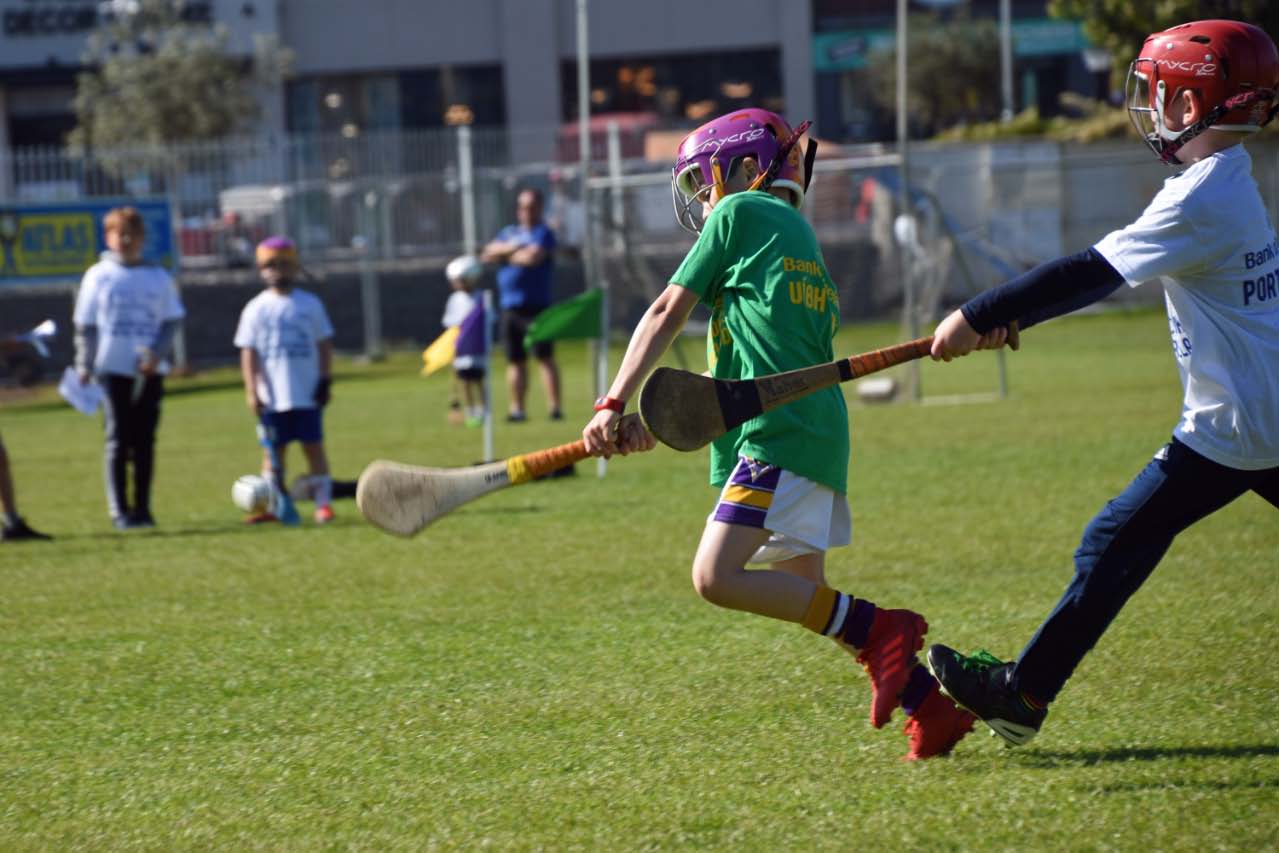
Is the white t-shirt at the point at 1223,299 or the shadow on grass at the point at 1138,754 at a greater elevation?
the white t-shirt at the point at 1223,299

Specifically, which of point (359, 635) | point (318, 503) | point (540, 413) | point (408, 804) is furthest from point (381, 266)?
point (408, 804)

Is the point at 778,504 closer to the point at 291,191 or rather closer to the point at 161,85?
the point at 291,191

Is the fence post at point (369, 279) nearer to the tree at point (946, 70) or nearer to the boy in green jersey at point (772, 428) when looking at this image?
the boy in green jersey at point (772, 428)

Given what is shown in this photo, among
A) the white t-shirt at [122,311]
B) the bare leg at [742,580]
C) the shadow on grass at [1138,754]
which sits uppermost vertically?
the white t-shirt at [122,311]

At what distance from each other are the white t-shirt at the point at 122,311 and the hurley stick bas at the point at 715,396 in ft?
23.8

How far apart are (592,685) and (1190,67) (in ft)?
9.79

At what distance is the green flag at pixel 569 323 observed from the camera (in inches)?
489

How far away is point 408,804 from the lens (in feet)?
15.5

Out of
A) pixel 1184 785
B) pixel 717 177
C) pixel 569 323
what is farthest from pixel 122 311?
pixel 1184 785

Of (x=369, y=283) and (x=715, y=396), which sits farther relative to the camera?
(x=369, y=283)

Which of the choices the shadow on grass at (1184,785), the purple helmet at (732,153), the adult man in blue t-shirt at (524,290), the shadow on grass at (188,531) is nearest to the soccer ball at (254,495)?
the shadow on grass at (188,531)

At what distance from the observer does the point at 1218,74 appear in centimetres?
448

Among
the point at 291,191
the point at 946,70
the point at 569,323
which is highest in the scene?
the point at 946,70

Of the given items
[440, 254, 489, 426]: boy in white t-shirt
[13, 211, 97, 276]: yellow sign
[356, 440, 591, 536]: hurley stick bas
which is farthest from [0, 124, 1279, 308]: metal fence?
[356, 440, 591, 536]: hurley stick bas
